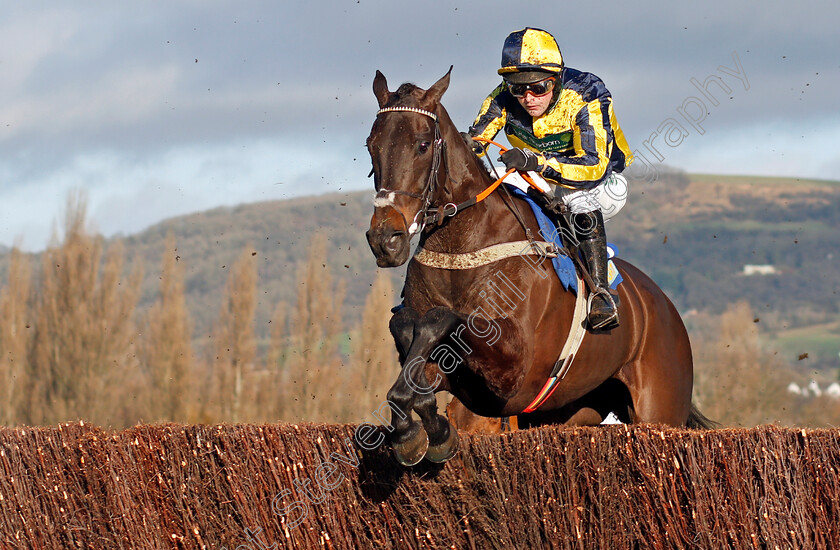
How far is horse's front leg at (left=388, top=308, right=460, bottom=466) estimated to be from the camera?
429 centimetres

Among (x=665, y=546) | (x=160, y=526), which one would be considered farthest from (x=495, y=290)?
(x=160, y=526)

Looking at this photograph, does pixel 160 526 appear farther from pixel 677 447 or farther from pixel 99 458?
pixel 677 447

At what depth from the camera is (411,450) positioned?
4.32 meters

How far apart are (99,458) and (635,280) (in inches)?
134

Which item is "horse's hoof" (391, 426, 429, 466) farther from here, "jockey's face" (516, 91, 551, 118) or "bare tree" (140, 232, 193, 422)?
"bare tree" (140, 232, 193, 422)

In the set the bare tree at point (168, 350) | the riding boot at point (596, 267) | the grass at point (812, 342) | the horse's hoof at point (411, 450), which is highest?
the riding boot at point (596, 267)

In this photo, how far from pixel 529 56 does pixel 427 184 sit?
111cm

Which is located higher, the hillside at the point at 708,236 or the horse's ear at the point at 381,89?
the horse's ear at the point at 381,89

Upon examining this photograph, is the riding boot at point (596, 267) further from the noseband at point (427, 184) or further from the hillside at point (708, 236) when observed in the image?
the hillside at point (708, 236)

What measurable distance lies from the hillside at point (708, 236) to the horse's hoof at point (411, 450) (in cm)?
7410

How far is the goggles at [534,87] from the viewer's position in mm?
5281

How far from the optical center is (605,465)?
434 centimetres

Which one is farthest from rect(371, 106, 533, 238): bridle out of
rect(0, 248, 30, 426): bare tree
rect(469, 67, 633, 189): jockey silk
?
rect(0, 248, 30, 426): bare tree

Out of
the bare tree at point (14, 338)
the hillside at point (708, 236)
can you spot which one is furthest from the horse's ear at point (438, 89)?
the hillside at point (708, 236)
